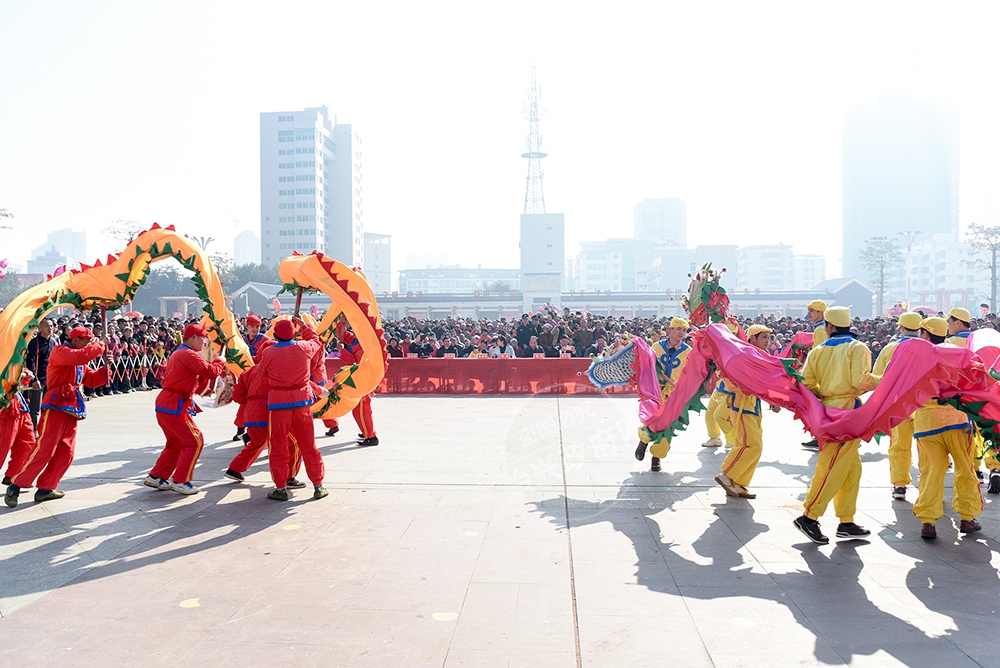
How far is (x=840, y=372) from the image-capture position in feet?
17.1

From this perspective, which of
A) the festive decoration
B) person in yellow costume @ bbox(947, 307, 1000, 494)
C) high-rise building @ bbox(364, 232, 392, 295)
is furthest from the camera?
high-rise building @ bbox(364, 232, 392, 295)

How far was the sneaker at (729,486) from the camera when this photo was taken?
6336 mm

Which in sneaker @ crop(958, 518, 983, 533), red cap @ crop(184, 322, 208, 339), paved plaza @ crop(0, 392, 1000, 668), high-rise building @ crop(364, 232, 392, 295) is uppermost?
high-rise building @ crop(364, 232, 392, 295)

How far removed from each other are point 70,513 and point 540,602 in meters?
4.35

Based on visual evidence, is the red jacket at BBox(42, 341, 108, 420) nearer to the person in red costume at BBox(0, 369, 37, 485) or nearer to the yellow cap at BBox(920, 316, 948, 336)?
the person in red costume at BBox(0, 369, 37, 485)

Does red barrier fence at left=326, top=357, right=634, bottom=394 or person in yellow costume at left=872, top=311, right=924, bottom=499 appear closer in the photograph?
person in yellow costume at left=872, top=311, right=924, bottom=499

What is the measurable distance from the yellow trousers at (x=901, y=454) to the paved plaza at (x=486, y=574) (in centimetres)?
27

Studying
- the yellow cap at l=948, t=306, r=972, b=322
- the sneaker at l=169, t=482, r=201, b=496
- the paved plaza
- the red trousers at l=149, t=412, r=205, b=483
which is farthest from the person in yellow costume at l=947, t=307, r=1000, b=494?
the sneaker at l=169, t=482, r=201, b=496

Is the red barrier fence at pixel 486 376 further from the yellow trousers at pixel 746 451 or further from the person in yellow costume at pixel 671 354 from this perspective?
the yellow trousers at pixel 746 451

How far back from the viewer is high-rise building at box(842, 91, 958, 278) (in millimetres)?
138750

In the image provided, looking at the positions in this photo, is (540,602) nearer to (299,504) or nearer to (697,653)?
(697,653)

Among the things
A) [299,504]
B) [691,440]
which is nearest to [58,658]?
[299,504]

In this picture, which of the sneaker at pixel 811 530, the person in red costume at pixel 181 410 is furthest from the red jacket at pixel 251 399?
the sneaker at pixel 811 530

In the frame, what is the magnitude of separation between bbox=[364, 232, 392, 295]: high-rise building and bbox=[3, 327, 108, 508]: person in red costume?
119730mm
